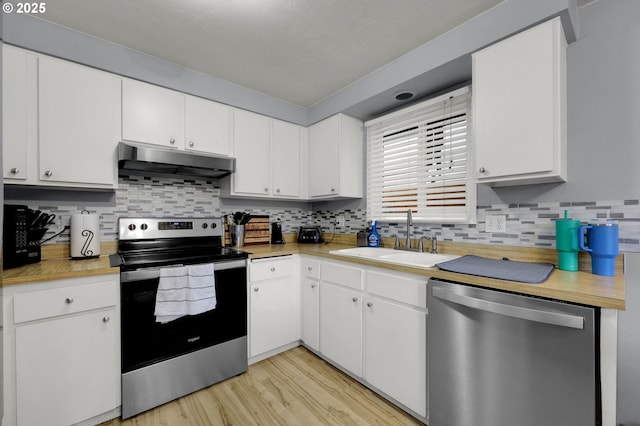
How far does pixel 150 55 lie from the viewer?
218cm

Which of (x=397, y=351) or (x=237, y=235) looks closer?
(x=397, y=351)

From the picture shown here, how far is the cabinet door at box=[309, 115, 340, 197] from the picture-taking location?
279cm

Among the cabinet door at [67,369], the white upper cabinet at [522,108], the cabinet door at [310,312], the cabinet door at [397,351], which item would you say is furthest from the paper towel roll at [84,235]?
the white upper cabinet at [522,108]

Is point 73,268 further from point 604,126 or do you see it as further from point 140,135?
point 604,126

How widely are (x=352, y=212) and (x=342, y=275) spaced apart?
0.99 meters

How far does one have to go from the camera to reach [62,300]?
159 cm

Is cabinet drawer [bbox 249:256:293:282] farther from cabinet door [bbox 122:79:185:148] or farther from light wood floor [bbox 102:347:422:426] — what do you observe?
cabinet door [bbox 122:79:185:148]

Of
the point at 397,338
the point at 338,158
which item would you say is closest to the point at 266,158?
the point at 338,158

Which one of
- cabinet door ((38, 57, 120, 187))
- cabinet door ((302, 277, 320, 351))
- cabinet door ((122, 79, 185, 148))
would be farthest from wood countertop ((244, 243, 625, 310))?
cabinet door ((38, 57, 120, 187))

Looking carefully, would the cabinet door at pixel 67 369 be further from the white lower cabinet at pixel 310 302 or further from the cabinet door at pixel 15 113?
the white lower cabinet at pixel 310 302

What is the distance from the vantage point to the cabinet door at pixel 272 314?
2.31m

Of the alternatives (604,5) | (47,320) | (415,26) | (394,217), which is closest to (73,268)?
(47,320)

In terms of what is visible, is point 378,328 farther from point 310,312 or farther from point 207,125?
point 207,125

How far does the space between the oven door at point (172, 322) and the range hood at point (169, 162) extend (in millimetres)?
737
